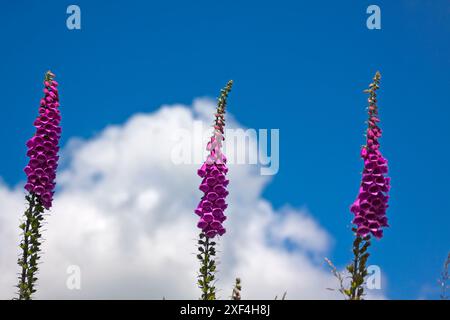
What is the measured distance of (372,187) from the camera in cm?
1485

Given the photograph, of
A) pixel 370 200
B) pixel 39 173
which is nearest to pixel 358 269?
pixel 370 200

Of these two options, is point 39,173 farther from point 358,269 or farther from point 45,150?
point 358,269

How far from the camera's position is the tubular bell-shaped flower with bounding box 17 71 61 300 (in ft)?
Result: 59.6

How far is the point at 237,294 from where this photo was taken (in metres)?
11.6

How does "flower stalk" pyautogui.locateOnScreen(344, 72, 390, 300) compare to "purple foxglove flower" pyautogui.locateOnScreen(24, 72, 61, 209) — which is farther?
"purple foxglove flower" pyautogui.locateOnScreen(24, 72, 61, 209)

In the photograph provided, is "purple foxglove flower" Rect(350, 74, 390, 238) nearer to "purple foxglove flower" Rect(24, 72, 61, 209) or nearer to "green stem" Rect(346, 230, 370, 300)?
"green stem" Rect(346, 230, 370, 300)

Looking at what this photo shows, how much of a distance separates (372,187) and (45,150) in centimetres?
949

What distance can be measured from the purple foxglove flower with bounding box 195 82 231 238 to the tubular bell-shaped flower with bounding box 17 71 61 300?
14.3 feet

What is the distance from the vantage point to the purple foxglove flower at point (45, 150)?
1908cm

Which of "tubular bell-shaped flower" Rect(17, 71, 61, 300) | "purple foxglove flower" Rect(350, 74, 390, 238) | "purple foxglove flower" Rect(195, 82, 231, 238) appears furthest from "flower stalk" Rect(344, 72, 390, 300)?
"tubular bell-shaped flower" Rect(17, 71, 61, 300)

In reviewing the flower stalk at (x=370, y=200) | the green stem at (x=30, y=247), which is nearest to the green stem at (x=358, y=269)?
the flower stalk at (x=370, y=200)
